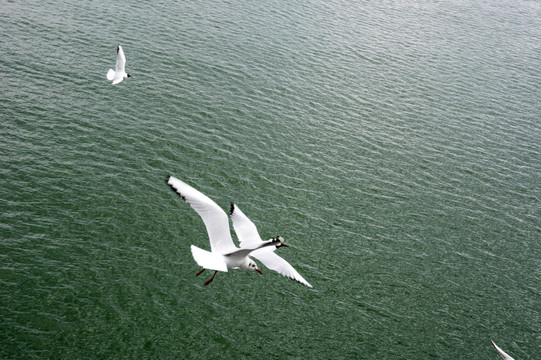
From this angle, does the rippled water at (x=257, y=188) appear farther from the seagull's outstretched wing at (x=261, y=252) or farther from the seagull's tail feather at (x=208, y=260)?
the seagull's tail feather at (x=208, y=260)

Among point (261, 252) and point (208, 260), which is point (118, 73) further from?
point (208, 260)

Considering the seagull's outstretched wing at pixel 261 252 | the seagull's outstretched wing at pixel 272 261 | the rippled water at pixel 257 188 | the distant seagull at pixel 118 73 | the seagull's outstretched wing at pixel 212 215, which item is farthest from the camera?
the distant seagull at pixel 118 73

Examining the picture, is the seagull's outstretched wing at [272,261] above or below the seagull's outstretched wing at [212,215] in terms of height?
below

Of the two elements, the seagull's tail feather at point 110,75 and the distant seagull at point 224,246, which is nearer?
the distant seagull at point 224,246

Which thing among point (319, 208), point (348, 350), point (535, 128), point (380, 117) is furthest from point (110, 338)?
point (535, 128)

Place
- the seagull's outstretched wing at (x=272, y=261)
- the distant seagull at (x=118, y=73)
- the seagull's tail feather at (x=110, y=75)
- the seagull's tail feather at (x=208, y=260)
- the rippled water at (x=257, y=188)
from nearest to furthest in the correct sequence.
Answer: the seagull's tail feather at (x=208, y=260), the seagull's outstretched wing at (x=272, y=261), the rippled water at (x=257, y=188), the distant seagull at (x=118, y=73), the seagull's tail feather at (x=110, y=75)

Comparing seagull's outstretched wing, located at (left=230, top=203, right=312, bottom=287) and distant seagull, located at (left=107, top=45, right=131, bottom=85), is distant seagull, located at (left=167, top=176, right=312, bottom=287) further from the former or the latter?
distant seagull, located at (left=107, top=45, right=131, bottom=85)

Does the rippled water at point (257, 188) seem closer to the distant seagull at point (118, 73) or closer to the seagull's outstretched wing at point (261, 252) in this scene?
the distant seagull at point (118, 73)

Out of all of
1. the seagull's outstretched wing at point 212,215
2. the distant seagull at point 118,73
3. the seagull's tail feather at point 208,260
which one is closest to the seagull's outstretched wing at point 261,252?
the seagull's outstretched wing at point 212,215
